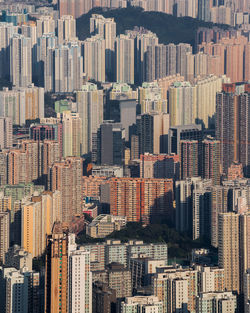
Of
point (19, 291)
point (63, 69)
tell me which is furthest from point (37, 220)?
point (63, 69)

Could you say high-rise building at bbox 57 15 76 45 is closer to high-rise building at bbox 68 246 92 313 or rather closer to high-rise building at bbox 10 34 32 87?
high-rise building at bbox 10 34 32 87

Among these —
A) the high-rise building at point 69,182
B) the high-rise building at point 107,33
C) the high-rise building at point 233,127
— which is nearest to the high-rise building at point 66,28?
the high-rise building at point 107,33

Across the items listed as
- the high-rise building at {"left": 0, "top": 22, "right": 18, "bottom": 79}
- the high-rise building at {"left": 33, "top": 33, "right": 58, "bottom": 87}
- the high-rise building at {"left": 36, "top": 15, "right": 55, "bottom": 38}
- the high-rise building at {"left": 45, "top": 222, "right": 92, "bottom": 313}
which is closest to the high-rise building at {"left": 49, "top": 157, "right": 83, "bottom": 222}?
the high-rise building at {"left": 45, "top": 222, "right": 92, "bottom": 313}

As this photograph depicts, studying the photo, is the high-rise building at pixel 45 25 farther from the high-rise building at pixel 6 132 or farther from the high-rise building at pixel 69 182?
the high-rise building at pixel 69 182

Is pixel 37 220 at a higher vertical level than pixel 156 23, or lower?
lower

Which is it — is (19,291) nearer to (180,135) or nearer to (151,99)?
(180,135)

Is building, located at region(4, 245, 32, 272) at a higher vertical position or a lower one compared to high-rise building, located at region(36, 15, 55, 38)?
lower

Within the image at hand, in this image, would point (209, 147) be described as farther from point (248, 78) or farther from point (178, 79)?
point (248, 78)

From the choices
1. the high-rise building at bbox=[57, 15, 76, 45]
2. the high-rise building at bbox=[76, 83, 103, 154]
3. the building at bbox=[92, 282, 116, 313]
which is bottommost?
the building at bbox=[92, 282, 116, 313]
